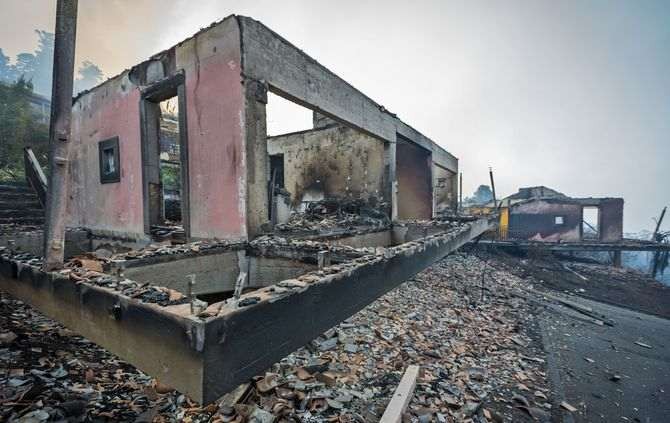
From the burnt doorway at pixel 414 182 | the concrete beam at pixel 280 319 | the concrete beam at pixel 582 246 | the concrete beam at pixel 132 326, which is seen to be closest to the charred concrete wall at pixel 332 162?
the burnt doorway at pixel 414 182

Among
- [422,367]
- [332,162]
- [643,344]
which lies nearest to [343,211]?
[332,162]

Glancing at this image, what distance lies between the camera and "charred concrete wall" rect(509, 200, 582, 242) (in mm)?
18734

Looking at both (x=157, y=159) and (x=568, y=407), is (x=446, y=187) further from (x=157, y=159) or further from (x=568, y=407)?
(x=157, y=159)

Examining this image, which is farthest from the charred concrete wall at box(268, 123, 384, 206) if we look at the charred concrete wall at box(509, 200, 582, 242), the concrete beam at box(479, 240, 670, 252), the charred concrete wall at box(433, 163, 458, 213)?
the charred concrete wall at box(509, 200, 582, 242)

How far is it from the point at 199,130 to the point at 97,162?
3994 mm

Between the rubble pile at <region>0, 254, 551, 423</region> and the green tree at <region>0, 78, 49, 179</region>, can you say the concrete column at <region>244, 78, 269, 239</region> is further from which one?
the green tree at <region>0, 78, 49, 179</region>

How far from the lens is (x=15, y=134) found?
11797mm

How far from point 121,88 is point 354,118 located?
545 cm

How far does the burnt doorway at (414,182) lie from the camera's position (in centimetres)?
1238

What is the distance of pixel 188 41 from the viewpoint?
509cm

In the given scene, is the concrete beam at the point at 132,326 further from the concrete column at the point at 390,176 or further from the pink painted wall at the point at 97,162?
the concrete column at the point at 390,176

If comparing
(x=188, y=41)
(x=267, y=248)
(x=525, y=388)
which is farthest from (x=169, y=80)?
(x=525, y=388)

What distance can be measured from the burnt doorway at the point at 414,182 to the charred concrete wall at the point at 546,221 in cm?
1105

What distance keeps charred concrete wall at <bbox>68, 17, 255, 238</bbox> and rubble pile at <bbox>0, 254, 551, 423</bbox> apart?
2354 millimetres
